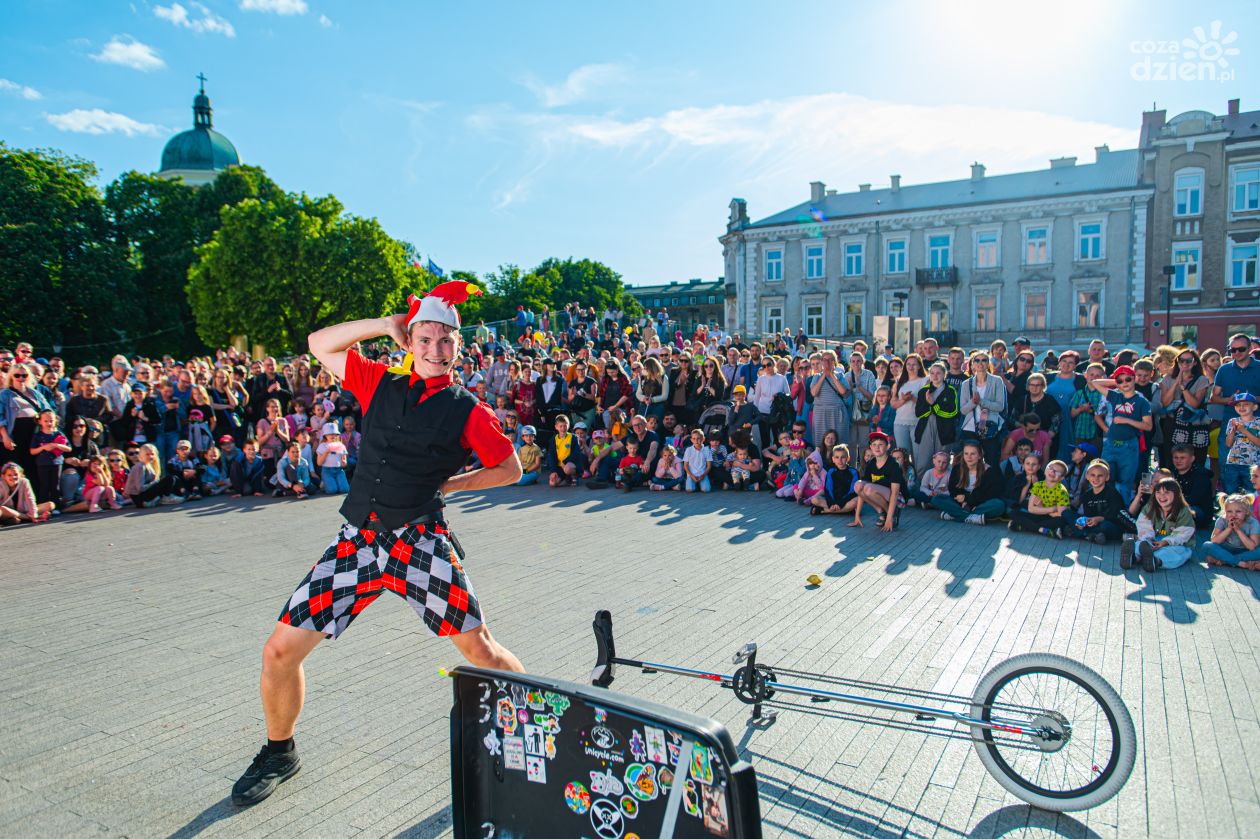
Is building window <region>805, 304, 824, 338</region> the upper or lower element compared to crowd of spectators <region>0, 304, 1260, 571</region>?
upper

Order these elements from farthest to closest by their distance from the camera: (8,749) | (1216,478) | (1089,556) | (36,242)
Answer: (36,242) < (1216,478) < (1089,556) < (8,749)

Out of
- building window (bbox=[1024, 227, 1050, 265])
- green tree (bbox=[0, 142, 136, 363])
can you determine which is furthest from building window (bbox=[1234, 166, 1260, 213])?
green tree (bbox=[0, 142, 136, 363])

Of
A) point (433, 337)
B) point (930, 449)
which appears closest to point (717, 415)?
point (930, 449)

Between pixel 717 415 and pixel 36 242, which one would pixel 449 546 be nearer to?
pixel 717 415

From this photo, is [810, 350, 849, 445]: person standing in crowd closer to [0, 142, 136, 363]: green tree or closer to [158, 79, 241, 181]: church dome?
[0, 142, 136, 363]: green tree

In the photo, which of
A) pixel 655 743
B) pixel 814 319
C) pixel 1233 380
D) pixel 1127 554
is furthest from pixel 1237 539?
pixel 814 319

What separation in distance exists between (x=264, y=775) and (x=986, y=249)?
45.2 m

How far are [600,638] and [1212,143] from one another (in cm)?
4628

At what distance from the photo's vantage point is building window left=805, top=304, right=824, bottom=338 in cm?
4631

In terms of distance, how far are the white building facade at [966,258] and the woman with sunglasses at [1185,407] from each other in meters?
30.9

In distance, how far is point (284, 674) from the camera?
3342 millimetres

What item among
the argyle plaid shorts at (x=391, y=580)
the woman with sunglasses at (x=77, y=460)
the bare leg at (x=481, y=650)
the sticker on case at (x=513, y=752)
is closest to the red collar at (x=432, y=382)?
the argyle plaid shorts at (x=391, y=580)

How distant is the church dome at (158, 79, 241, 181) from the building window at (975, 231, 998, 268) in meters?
66.0

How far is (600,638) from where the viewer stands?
13.7ft
